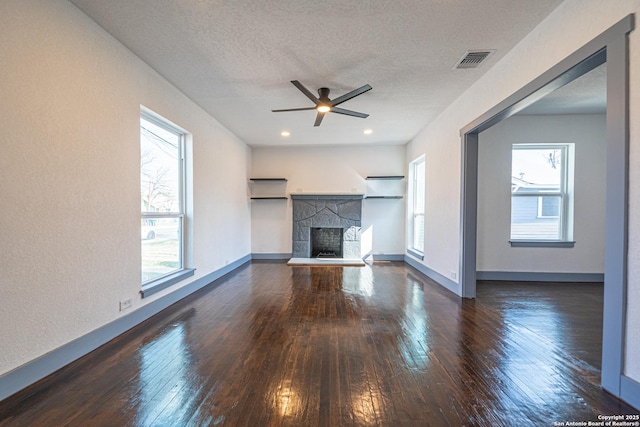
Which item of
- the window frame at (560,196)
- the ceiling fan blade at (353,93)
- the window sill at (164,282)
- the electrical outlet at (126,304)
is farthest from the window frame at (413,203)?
the electrical outlet at (126,304)

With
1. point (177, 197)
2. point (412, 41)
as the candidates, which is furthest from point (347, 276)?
point (412, 41)

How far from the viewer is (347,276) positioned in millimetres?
5145

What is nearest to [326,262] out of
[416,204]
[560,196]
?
[416,204]

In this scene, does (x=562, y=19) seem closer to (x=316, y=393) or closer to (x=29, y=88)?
(x=316, y=393)

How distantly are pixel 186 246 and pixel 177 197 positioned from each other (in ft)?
2.30

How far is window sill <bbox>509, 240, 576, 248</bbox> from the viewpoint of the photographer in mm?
4719

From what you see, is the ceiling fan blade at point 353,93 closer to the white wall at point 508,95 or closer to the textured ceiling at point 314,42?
the textured ceiling at point 314,42

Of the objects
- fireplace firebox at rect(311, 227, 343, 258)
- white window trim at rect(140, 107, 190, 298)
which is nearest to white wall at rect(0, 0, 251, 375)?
white window trim at rect(140, 107, 190, 298)

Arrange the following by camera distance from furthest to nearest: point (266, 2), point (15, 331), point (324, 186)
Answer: point (324, 186) → point (266, 2) → point (15, 331)

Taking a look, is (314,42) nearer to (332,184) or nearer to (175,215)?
(175,215)

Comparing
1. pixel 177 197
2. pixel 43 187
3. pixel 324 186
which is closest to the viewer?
pixel 43 187

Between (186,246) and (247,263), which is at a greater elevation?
(186,246)

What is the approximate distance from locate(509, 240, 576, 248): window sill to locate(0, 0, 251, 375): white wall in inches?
222

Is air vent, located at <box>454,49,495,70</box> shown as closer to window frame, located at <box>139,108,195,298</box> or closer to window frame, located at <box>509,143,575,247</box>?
window frame, located at <box>509,143,575,247</box>
